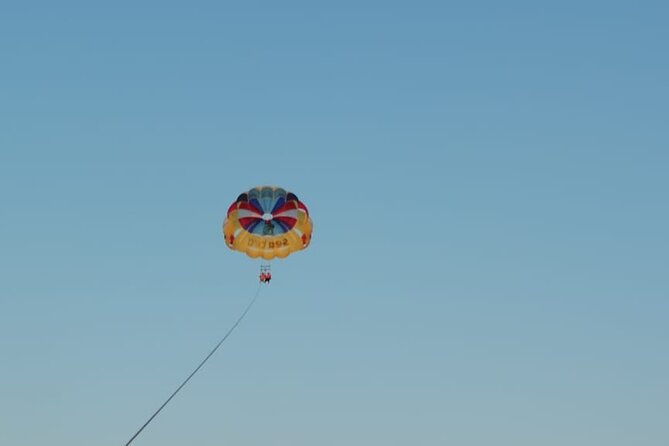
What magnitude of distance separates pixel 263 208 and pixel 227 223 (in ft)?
8.45

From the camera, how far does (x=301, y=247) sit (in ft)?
190

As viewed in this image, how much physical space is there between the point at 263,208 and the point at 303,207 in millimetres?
2612

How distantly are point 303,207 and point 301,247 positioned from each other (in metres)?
2.58

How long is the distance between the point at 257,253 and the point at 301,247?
2827 millimetres

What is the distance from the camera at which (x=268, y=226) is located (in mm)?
57312

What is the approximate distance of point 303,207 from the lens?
58125mm

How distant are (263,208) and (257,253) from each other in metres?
2.87

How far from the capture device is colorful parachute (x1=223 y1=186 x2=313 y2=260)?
188ft

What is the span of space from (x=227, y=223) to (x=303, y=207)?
4962 mm

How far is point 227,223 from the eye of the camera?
57906 mm

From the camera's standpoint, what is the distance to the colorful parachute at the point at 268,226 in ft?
188

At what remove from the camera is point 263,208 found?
57.4 metres
